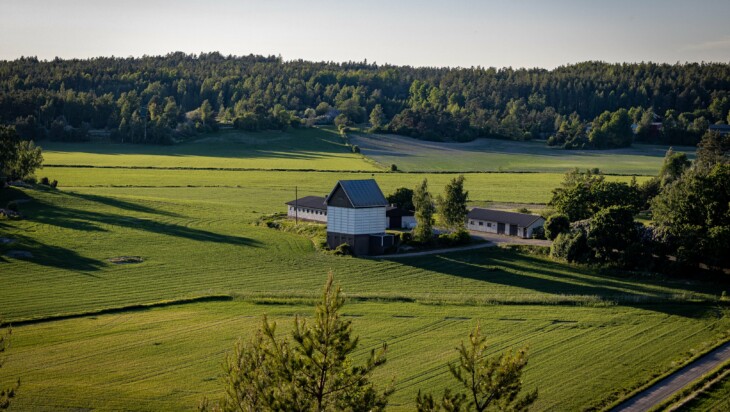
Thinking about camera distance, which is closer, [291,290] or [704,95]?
[291,290]

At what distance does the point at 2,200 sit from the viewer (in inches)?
3009

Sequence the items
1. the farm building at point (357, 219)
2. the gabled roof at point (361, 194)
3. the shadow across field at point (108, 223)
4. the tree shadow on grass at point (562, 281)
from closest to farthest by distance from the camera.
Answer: the tree shadow on grass at point (562, 281) < the farm building at point (357, 219) < the gabled roof at point (361, 194) < the shadow across field at point (108, 223)

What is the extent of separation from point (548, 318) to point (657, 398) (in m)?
12.5

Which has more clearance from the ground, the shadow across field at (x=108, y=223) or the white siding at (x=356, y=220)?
the white siding at (x=356, y=220)

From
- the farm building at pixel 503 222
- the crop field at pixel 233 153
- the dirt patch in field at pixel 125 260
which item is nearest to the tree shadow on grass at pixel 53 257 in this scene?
the dirt patch in field at pixel 125 260

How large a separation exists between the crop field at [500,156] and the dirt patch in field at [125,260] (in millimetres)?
65015

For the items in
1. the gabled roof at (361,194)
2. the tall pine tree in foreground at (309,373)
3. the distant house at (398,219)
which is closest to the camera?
the tall pine tree in foreground at (309,373)

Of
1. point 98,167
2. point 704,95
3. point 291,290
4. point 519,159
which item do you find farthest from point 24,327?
point 704,95

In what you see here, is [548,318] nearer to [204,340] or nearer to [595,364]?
[595,364]

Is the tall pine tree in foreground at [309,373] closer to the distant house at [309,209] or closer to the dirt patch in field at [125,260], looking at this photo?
the dirt patch in field at [125,260]

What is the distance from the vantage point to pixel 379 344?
3906 centimetres

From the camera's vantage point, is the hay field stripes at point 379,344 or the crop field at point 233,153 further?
the crop field at point 233,153

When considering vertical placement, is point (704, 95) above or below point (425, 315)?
above

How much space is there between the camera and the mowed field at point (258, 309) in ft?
111
